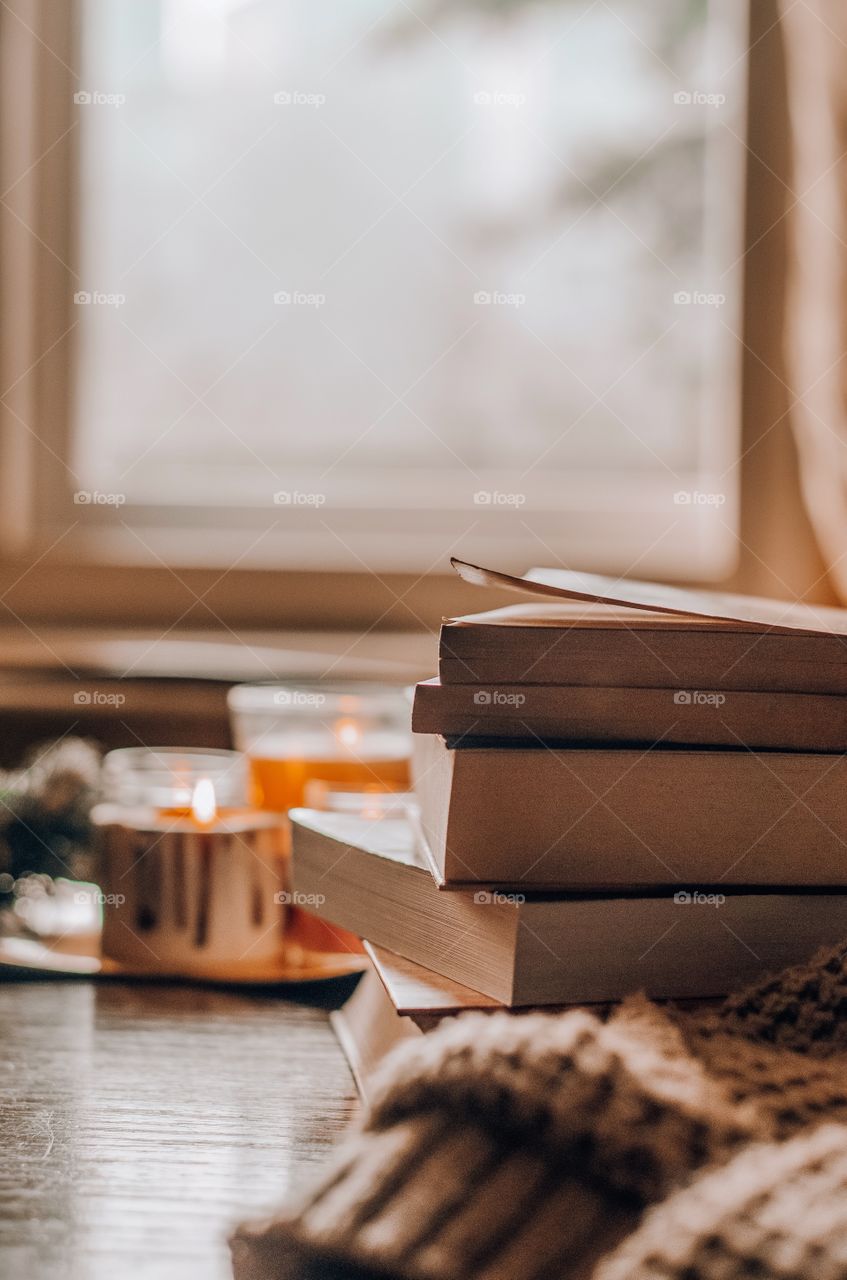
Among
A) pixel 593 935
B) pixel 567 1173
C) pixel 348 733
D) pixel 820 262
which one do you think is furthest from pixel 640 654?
pixel 820 262

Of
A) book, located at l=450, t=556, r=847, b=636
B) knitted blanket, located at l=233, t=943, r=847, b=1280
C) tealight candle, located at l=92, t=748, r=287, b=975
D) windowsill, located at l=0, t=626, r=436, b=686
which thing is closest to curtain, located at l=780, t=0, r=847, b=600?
windowsill, located at l=0, t=626, r=436, b=686

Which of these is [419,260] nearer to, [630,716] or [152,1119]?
[630,716]

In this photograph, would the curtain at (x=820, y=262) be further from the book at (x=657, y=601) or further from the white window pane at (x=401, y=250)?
the book at (x=657, y=601)

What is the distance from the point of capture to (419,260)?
1.11 meters

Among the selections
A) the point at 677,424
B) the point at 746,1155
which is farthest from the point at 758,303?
the point at 746,1155

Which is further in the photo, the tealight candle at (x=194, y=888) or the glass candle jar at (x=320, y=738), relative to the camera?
the glass candle jar at (x=320, y=738)

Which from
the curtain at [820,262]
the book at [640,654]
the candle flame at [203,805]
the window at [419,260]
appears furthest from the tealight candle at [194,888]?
the curtain at [820,262]

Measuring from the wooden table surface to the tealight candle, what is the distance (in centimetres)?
2

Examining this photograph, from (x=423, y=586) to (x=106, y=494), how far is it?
0.32 meters

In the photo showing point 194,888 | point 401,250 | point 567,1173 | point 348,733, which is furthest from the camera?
point 401,250

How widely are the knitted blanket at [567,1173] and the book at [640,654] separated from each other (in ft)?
0.52

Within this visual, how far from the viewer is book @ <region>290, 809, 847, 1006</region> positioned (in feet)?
1.52

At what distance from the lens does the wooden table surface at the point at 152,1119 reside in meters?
0.37

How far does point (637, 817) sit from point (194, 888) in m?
0.29
